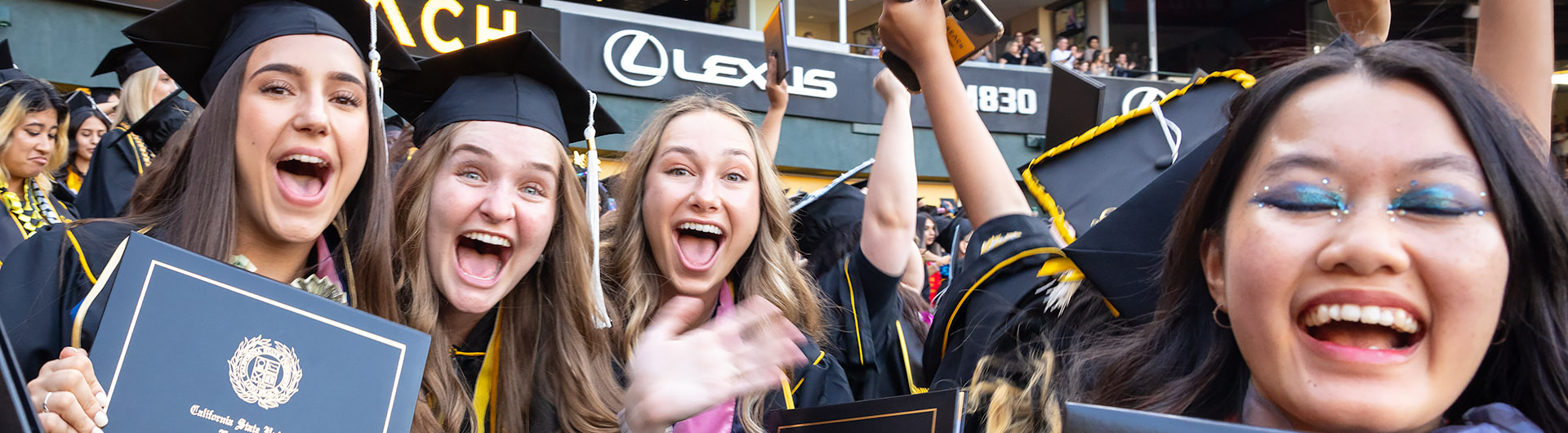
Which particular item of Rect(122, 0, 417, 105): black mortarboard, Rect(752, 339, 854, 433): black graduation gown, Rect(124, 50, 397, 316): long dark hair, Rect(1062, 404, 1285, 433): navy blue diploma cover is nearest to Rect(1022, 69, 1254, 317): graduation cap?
Rect(1062, 404, 1285, 433): navy blue diploma cover

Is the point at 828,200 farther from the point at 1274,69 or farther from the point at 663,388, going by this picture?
the point at 1274,69

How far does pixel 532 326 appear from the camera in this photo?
2717mm

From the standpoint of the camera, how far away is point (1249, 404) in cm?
165

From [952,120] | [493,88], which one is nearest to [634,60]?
[493,88]

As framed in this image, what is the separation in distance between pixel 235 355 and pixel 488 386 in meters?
0.92

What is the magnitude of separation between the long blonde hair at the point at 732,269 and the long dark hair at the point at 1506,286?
147 cm

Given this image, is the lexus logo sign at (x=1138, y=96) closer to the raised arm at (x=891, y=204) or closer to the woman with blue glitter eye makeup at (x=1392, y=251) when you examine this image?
the raised arm at (x=891, y=204)

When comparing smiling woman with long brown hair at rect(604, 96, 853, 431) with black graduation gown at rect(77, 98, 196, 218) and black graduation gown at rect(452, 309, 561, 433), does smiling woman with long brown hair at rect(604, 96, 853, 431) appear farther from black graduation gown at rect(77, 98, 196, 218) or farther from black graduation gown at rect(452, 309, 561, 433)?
black graduation gown at rect(77, 98, 196, 218)

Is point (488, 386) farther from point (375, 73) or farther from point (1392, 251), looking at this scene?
point (1392, 251)

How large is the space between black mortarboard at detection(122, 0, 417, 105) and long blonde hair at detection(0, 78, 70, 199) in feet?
9.41

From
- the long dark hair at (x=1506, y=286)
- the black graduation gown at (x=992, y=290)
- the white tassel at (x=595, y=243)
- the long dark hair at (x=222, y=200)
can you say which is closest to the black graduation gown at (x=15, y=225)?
the long dark hair at (x=222, y=200)

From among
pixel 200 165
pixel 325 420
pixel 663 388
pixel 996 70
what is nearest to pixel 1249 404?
pixel 663 388

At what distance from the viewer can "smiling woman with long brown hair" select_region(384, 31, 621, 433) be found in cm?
255

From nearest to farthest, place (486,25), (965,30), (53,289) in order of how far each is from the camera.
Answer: (53,289), (965,30), (486,25)
